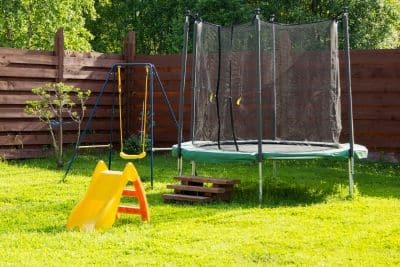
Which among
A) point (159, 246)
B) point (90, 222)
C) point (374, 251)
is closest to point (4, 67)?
point (90, 222)

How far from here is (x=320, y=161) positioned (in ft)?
30.9

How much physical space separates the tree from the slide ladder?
3382 mm

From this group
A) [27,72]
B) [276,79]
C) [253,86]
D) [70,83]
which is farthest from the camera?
[70,83]

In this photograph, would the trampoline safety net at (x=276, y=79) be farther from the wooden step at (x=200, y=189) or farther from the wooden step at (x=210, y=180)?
the wooden step at (x=200, y=189)

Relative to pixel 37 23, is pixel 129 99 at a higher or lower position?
lower

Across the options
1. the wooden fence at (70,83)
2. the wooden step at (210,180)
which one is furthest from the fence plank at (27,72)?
the wooden step at (210,180)

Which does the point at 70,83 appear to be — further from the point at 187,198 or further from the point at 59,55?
the point at 187,198

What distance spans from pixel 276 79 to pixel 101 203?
3.07 meters

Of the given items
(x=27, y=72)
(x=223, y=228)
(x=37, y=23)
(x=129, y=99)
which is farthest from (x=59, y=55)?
(x=223, y=228)

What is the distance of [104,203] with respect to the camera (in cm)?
508

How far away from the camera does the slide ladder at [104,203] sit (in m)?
4.92

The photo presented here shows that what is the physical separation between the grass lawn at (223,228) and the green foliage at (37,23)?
22.2 feet

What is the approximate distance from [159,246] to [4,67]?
546cm

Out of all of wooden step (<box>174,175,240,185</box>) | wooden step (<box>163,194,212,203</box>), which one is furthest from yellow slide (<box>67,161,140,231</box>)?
wooden step (<box>174,175,240,185</box>)
